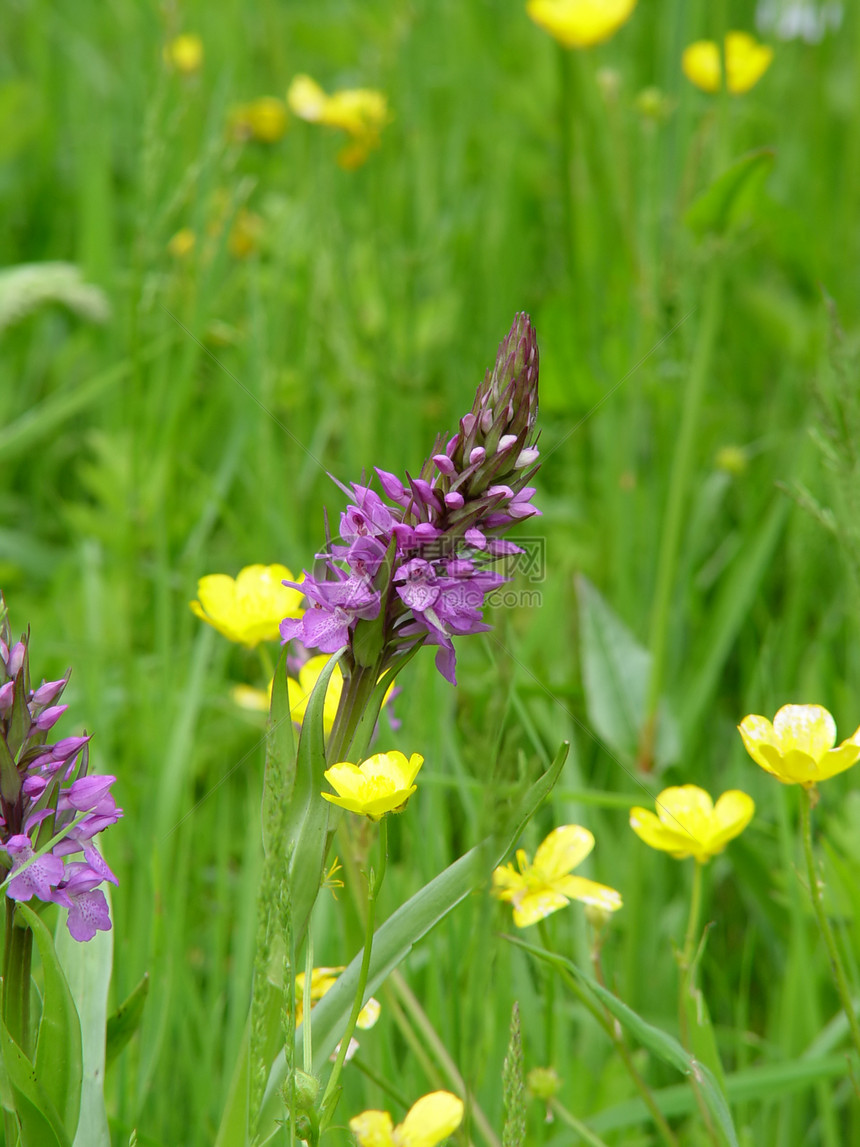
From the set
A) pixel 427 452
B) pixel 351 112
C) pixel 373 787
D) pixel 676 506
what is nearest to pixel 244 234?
pixel 351 112

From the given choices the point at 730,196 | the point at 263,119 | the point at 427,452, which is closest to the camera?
the point at 730,196

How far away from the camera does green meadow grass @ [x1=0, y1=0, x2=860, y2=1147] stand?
3.90 ft

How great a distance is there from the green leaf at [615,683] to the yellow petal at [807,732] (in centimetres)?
86

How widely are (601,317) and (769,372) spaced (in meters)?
0.57

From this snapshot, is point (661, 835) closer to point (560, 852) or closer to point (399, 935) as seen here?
point (560, 852)

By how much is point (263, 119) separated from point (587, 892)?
275 centimetres

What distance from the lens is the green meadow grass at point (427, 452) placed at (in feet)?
3.90

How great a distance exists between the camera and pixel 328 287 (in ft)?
7.74

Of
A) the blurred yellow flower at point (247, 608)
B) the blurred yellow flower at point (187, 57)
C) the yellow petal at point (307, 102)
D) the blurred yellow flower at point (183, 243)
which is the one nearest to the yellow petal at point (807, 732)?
the blurred yellow flower at point (247, 608)

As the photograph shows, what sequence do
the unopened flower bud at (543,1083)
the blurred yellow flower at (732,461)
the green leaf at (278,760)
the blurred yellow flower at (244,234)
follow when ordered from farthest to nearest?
1. the blurred yellow flower at (244,234)
2. the blurred yellow flower at (732,461)
3. the unopened flower bud at (543,1083)
4. the green leaf at (278,760)

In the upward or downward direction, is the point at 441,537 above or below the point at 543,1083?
above

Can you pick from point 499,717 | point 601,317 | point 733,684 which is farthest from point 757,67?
point 499,717

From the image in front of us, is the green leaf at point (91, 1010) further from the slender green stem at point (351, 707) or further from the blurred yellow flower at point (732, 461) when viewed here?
the blurred yellow flower at point (732, 461)

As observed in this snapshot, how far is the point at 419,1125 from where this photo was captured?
2.60ft
